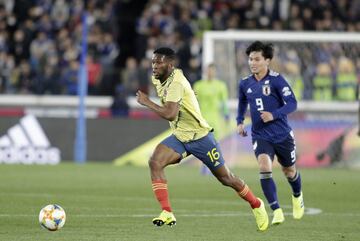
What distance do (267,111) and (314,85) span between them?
12769 millimetres

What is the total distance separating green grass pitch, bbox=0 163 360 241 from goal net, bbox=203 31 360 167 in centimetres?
150

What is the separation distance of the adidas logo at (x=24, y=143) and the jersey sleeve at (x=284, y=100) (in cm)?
1268

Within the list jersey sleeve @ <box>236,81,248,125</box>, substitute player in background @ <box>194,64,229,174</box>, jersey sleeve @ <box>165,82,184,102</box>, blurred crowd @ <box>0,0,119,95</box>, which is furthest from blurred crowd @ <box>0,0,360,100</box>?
jersey sleeve @ <box>165,82,184,102</box>

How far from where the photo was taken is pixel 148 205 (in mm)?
14742

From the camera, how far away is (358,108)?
79.1 ft

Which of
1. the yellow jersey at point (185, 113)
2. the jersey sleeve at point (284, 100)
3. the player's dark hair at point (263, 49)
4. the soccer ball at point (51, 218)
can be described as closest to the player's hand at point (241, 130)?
the jersey sleeve at point (284, 100)

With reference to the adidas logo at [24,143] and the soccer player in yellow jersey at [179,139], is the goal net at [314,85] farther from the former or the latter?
the soccer player in yellow jersey at [179,139]

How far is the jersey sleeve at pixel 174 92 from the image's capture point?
1101 centimetres

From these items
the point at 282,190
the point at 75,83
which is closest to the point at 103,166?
the point at 75,83

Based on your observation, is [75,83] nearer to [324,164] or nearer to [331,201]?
[324,164]

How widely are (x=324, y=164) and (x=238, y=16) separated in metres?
7.32

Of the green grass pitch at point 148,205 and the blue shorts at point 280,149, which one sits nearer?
the green grass pitch at point 148,205

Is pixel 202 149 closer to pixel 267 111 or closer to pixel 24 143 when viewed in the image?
pixel 267 111

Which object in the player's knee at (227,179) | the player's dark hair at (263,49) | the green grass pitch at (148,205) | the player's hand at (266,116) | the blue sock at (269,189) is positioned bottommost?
the green grass pitch at (148,205)
